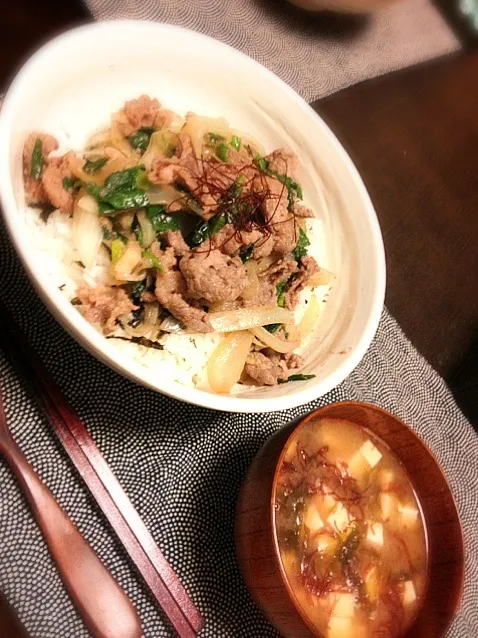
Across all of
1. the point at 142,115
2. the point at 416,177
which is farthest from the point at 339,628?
the point at 416,177

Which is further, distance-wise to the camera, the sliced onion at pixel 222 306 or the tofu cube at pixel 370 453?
the tofu cube at pixel 370 453

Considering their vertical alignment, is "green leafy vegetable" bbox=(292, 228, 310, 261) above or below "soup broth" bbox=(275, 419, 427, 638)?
above

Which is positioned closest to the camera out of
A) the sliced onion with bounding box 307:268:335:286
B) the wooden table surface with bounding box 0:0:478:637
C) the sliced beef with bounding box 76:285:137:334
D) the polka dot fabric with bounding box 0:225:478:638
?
the polka dot fabric with bounding box 0:225:478:638

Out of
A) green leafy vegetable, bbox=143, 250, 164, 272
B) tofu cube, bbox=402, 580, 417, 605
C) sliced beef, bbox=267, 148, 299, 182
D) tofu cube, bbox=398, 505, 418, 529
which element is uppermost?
sliced beef, bbox=267, 148, 299, 182

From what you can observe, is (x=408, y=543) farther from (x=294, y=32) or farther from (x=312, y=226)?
(x=294, y=32)

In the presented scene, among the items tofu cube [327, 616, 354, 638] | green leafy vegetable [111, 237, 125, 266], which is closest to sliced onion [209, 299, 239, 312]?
green leafy vegetable [111, 237, 125, 266]

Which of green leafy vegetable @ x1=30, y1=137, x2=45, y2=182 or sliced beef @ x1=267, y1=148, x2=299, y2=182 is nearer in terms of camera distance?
green leafy vegetable @ x1=30, y1=137, x2=45, y2=182

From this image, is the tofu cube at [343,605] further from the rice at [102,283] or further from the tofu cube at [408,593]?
the rice at [102,283]

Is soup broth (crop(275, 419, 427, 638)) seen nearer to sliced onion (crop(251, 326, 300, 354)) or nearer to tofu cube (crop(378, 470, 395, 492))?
tofu cube (crop(378, 470, 395, 492))

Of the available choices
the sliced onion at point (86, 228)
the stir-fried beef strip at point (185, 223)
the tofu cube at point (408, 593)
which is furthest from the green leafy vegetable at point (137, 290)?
the tofu cube at point (408, 593)
